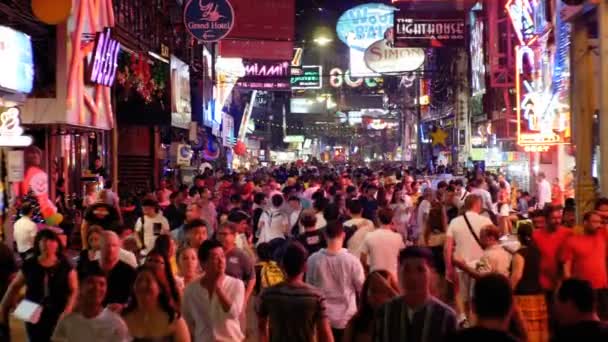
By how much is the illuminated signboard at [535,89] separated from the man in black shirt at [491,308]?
16.0 metres

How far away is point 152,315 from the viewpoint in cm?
566

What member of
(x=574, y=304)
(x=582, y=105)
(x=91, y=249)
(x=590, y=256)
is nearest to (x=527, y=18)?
(x=582, y=105)

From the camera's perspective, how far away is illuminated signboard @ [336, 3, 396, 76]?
3262 cm

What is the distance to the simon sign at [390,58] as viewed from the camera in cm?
3053

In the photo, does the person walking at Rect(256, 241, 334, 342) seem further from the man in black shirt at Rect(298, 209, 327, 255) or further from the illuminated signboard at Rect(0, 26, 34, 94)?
the illuminated signboard at Rect(0, 26, 34, 94)

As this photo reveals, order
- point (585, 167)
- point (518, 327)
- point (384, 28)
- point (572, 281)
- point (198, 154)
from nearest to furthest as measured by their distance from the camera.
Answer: point (572, 281)
point (518, 327)
point (585, 167)
point (384, 28)
point (198, 154)

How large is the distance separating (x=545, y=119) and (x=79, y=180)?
1127cm

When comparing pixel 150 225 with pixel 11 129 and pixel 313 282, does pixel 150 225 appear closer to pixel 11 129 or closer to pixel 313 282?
pixel 11 129

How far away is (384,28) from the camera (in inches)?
1298

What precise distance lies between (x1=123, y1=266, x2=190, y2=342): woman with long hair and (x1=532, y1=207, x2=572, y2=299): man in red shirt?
15.8ft

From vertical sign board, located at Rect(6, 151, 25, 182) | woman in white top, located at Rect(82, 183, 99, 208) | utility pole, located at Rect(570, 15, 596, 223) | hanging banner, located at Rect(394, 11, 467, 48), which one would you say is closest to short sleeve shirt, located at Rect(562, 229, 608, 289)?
utility pole, located at Rect(570, 15, 596, 223)

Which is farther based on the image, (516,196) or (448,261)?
(516,196)

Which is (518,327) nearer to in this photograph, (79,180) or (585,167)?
(585,167)

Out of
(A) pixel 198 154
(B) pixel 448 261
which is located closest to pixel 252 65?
(A) pixel 198 154
